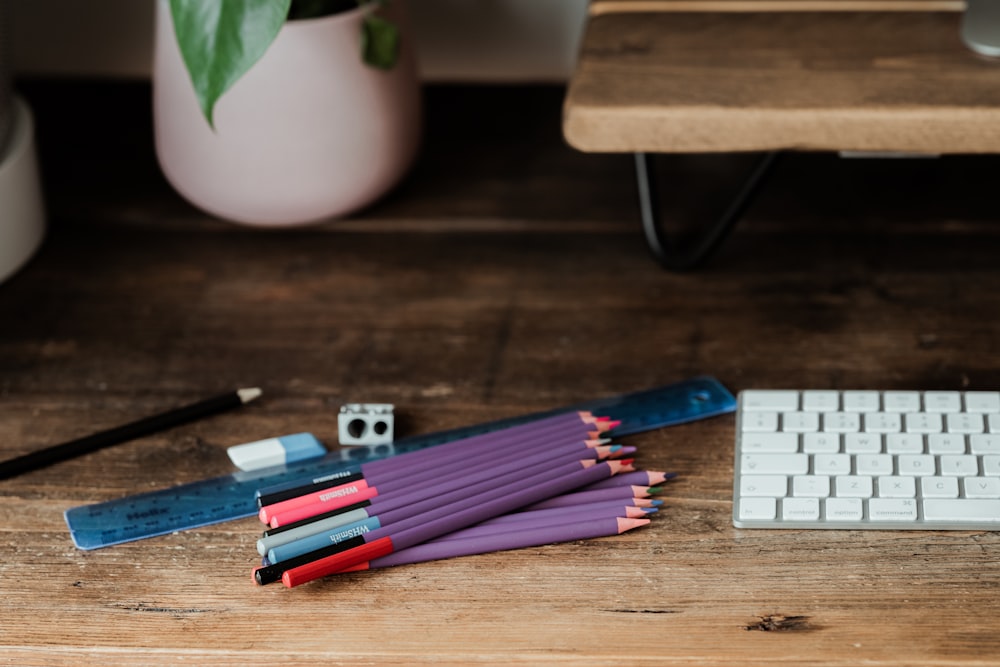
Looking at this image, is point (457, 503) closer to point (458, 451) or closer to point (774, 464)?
point (458, 451)

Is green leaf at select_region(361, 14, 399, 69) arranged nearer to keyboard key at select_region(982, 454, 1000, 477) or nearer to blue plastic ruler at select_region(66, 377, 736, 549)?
blue plastic ruler at select_region(66, 377, 736, 549)

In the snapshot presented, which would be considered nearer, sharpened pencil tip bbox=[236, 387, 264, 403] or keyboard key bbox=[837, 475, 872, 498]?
keyboard key bbox=[837, 475, 872, 498]

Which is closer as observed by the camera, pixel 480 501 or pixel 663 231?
pixel 480 501

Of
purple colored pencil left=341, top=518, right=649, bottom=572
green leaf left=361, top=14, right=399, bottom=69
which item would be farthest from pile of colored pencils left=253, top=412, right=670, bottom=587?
green leaf left=361, top=14, right=399, bottom=69

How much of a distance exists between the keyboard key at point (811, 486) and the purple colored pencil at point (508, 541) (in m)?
0.10

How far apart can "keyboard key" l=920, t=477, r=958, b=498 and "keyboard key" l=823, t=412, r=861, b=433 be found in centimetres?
5

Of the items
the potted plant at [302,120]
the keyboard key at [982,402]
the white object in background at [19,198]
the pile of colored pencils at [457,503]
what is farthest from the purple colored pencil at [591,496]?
the white object in background at [19,198]

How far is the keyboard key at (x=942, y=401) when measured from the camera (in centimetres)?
70

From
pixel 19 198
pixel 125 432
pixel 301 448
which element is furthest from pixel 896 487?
pixel 19 198

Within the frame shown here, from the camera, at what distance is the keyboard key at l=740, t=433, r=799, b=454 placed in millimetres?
689

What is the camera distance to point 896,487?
661 mm

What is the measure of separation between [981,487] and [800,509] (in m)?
0.11

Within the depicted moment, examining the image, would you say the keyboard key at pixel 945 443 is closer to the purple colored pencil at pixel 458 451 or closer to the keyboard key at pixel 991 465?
the keyboard key at pixel 991 465

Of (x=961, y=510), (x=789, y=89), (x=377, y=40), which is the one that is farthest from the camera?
(x=377, y=40)
